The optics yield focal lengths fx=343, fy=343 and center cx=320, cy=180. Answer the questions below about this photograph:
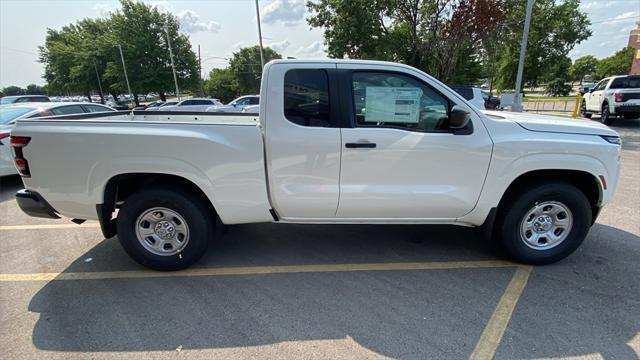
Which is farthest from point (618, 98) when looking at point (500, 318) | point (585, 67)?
point (585, 67)

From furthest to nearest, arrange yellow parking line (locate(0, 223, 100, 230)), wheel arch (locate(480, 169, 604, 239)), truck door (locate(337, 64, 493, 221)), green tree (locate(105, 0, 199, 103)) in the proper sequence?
green tree (locate(105, 0, 199, 103)), yellow parking line (locate(0, 223, 100, 230)), wheel arch (locate(480, 169, 604, 239)), truck door (locate(337, 64, 493, 221))

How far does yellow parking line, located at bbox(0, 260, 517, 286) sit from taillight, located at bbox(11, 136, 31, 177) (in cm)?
103

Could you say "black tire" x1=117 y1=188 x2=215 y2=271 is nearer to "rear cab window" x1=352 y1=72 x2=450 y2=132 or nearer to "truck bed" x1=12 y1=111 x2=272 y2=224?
"truck bed" x1=12 y1=111 x2=272 y2=224

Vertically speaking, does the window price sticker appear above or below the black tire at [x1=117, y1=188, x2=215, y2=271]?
above

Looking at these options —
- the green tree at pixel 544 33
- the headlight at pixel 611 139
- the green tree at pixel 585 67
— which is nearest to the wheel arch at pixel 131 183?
the headlight at pixel 611 139

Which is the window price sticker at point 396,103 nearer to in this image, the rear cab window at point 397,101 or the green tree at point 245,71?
the rear cab window at point 397,101

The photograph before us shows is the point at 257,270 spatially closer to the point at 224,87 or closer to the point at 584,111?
the point at 584,111

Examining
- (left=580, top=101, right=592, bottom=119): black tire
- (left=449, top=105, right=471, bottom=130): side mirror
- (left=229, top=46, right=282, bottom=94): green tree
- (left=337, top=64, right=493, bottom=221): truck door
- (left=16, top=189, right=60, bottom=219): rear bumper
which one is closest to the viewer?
(left=449, top=105, right=471, bottom=130): side mirror

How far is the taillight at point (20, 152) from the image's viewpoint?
2977 millimetres

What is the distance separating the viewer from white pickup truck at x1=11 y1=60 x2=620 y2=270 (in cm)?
298

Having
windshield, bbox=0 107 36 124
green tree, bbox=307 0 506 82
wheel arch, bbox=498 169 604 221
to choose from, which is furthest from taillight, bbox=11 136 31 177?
green tree, bbox=307 0 506 82

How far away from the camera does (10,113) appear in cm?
661

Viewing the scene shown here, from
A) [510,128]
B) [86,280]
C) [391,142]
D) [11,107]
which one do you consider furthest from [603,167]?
[11,107]

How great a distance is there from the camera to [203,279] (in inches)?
127
